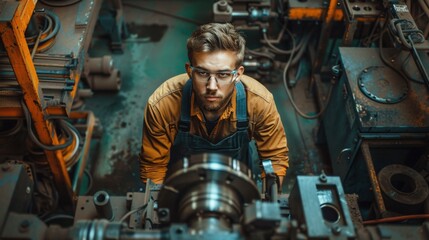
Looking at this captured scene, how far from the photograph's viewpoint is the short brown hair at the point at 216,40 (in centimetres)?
227

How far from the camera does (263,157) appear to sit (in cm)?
272

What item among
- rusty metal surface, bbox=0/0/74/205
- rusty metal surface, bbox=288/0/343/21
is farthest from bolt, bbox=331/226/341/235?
rusty metal surface, bbox=288/0/343/21

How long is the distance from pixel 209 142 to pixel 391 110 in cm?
114

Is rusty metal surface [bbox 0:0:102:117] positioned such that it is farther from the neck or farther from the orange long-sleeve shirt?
the neck

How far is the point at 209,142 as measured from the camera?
2.67 metres

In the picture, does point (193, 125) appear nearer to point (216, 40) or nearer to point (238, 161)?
point (216, 40)

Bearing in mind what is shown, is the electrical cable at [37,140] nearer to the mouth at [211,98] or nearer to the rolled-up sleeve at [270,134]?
the mouth at [211,98]

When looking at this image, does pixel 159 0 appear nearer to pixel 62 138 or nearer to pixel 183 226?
pixel 62 138

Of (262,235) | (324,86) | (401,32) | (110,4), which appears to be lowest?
(262,235)

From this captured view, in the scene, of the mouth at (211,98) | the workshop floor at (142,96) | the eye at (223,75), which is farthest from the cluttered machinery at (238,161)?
the eye at (223,75)

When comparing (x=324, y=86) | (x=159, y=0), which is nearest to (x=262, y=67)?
(x=324, y=86)

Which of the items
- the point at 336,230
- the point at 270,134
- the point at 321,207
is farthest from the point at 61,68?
the point at 336,230

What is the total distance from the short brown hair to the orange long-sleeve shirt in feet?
0.96

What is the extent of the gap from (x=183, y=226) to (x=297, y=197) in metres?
0.49
